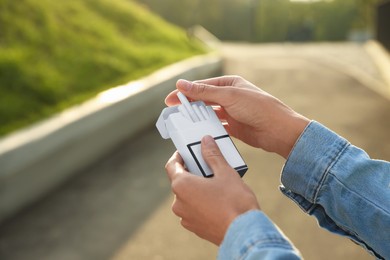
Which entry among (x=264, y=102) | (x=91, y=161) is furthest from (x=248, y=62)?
(x=264, y=102)

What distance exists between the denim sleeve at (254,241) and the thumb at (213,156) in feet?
0.61

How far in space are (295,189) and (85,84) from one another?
235 inches

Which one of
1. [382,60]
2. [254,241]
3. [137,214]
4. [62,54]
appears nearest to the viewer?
[254,241]

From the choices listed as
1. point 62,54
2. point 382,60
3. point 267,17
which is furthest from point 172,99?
point 267,17

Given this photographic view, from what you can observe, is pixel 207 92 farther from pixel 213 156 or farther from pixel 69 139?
pixel 69 139

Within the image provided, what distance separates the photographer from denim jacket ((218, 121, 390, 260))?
1592 mm

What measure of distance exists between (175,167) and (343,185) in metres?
0.50

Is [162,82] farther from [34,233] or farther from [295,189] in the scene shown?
[295,189]

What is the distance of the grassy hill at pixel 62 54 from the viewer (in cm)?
621

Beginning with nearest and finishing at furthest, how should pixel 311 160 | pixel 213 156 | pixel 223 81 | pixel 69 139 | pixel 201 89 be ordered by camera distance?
pixel 213 156, pixel 311 160, pixel 201 89, pixel 223 81, pixel 69 139

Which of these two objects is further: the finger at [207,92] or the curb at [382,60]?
the curb at [382,60]

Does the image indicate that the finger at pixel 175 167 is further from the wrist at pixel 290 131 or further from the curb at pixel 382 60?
the curb at pixel 382 60

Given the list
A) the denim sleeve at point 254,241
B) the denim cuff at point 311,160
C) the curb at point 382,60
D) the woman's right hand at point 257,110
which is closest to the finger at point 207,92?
the woman's right hand at point 257,110

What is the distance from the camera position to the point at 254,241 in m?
1.14
